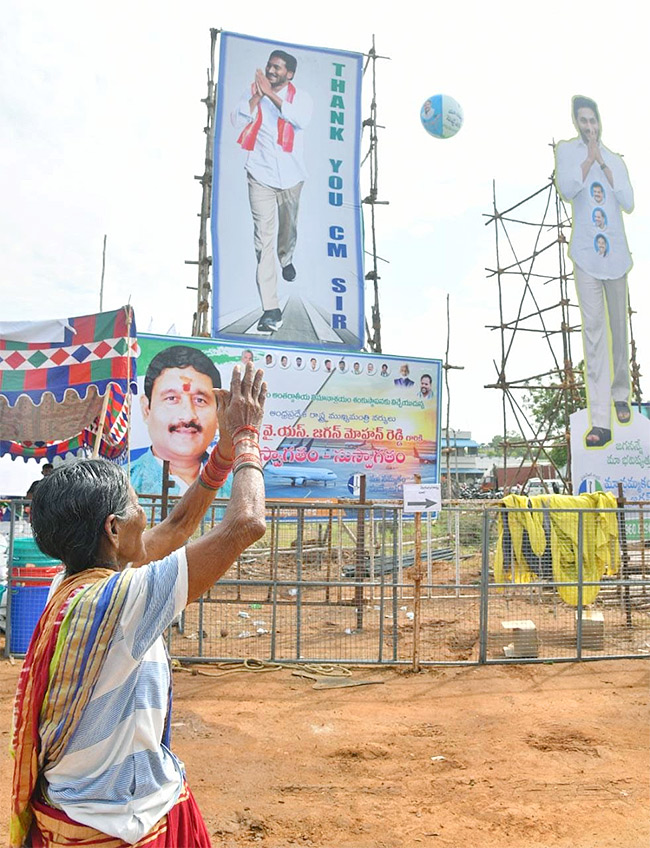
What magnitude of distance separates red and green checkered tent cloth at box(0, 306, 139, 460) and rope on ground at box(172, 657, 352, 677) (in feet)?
8.47

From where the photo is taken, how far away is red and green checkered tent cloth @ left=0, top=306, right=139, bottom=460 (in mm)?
7719

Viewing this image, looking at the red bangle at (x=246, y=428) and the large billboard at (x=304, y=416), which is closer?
the red bangle at (x=246, y=428)

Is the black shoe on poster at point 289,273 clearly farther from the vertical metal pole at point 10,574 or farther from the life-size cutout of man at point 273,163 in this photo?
the vertical metal pole at point 10,574

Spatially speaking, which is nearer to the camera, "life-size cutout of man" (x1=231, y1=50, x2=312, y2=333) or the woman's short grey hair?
the woman's short grey hair

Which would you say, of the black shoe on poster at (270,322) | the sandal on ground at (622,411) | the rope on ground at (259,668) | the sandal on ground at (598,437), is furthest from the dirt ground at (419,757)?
the sandal on ground at (622,411)

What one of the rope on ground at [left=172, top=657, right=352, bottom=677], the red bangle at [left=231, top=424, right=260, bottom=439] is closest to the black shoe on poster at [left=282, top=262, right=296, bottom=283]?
the rope on ground at [left=172, top=657, right=352, bottom=677]

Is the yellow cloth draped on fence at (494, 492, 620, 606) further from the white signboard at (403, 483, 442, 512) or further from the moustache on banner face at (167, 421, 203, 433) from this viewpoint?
the moustache on banner face at (167, 421, 203, 433)

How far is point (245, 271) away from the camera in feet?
47.3

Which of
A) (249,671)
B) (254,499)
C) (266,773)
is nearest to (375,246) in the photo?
(249,671)

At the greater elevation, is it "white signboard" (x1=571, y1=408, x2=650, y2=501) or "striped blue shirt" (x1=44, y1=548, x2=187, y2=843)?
A: "white signboard" (x1=571, y1=408, x2=650, y2=501)

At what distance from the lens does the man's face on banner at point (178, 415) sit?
1224cm

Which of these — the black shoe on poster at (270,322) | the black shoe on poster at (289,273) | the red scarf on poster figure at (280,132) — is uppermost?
the red scarf on poster figure at (280,132)

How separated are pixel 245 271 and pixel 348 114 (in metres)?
4.64

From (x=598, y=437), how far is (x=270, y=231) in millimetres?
9169
